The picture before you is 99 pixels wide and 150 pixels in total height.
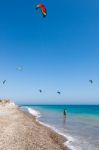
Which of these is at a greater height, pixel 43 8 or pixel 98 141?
pixel 43 8

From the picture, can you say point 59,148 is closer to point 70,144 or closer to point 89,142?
point 70,144

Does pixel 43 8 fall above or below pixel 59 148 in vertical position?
above

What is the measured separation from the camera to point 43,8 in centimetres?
772

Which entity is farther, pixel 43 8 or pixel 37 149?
pixel 37 149

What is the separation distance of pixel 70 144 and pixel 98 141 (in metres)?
2.93

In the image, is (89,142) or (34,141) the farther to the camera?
(89,142)

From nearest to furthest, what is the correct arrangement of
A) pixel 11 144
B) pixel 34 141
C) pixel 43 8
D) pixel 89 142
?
pixel 43 8 → pixel 11 144 → pixel 34 141 → pixel 89 142

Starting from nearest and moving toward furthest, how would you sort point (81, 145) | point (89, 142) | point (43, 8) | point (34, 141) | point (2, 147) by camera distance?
point (43, 8), point (2, 147), point (34, 141), point (81, 145), point (89, 142)

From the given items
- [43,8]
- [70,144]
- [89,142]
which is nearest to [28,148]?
[70,144]

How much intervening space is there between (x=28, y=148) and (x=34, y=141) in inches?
83.1

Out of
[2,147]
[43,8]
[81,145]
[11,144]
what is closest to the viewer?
[43,8]

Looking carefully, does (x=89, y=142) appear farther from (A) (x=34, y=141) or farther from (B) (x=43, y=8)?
(B) (x=43, y=8)

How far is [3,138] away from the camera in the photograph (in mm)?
16281

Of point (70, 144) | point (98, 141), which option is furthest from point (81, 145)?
point (98, 141)
